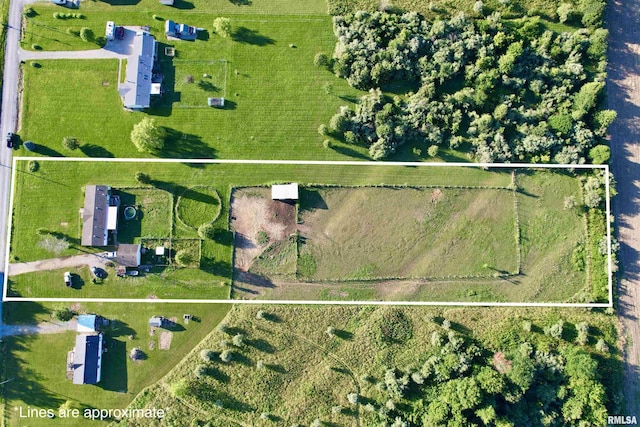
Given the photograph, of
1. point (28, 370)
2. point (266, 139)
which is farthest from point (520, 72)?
point (28, 370)

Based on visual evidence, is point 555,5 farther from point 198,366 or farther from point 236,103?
point 198,366

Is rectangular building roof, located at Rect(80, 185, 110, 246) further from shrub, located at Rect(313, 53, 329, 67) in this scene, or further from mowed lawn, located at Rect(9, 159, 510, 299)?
shrub, located at Rect(313, 53, 329, 67)

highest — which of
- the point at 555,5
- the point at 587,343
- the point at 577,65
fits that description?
the point at 555,5

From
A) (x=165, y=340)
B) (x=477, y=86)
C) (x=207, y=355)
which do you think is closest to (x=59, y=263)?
(x=165, y=340)

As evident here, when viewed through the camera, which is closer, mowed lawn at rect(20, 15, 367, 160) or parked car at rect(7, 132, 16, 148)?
parked car at rect(7, 132, 16, 148)

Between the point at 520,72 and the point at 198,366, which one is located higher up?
the point at 520,72

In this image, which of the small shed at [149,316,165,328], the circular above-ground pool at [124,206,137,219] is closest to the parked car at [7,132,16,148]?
the circular above-ground pool at [124,206,137,219]
